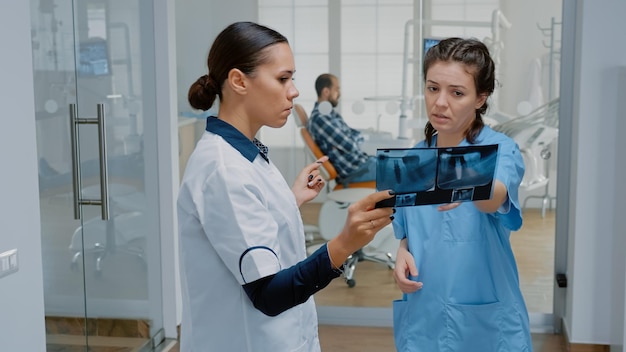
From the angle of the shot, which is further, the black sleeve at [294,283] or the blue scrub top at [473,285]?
the blue scrub top at [473,285]

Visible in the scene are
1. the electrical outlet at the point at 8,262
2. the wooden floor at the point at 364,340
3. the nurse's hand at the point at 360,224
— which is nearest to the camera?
the nurse's hand at the point at 360,224

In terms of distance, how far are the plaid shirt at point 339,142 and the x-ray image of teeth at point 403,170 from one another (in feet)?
8.51

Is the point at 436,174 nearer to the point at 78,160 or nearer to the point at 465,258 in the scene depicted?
the point at 465,258

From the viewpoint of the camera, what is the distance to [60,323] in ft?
9.59

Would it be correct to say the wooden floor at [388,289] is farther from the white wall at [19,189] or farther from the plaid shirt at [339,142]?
the white wall at [19,189]

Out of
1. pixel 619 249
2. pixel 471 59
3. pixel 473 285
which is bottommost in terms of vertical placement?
pixel 619 249

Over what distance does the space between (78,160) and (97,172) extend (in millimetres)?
221

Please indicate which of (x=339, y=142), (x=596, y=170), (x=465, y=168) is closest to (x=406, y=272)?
(x=465, y=168)

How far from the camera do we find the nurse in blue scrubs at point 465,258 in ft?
6.26

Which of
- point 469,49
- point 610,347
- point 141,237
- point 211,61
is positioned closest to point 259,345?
point 211,61

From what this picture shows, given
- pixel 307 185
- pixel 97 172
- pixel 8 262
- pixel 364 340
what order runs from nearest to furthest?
pixel 307 185 < pixel 8 262 < pixel 97 172 < pixel 364 340

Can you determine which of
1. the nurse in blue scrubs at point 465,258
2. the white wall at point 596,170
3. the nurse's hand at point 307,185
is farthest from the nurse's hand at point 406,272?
the white wall at point 596,170

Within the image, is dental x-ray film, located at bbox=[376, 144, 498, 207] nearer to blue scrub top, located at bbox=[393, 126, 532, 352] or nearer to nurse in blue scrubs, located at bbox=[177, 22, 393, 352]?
nurse in blue scrubs, located at bbox=[177, 22, 393, 352]

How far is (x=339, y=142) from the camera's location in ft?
13.5
